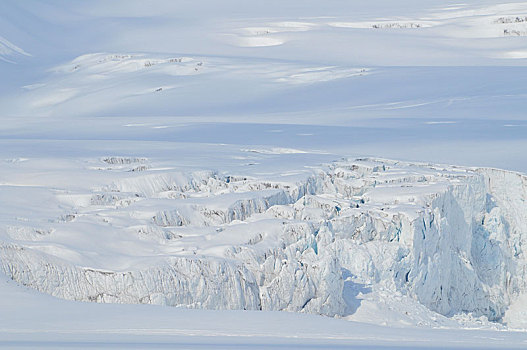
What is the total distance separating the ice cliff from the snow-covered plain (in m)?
0.01

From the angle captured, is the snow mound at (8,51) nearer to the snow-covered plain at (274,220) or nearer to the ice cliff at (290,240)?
the snow-covered plain at (274,220)

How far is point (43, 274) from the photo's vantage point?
5.92 metres

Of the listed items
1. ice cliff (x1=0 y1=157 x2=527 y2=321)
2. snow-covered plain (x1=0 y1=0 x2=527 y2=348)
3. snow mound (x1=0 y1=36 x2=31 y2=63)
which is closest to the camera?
snow-covered plain (x1=0 y1=0 x2=527 y2=348)

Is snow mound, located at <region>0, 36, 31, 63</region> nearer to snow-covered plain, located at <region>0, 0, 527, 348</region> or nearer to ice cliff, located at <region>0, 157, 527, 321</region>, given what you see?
snow-covered plain, located at <region>0, 0, 527, 348</region>

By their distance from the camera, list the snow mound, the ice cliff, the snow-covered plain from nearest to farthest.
Answer: the snow-covered plain
the ice cliff
the snow mound

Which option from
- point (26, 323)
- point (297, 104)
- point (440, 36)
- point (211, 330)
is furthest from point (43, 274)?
point (440, 36)

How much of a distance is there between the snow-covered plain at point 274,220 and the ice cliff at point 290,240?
1 cm

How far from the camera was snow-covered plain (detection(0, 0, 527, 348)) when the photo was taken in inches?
196

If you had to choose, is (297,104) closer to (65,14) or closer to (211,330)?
(211,330)

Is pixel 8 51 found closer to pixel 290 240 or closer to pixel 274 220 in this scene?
pixel 274 220

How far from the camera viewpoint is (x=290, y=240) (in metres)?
6.70

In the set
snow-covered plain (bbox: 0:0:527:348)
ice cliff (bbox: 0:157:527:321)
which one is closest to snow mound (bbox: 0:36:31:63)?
snow-covered plain (bbox: 0:0:527:348)

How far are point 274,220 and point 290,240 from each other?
0.30 meters

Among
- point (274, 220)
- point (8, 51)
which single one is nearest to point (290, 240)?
point (274, 220)
